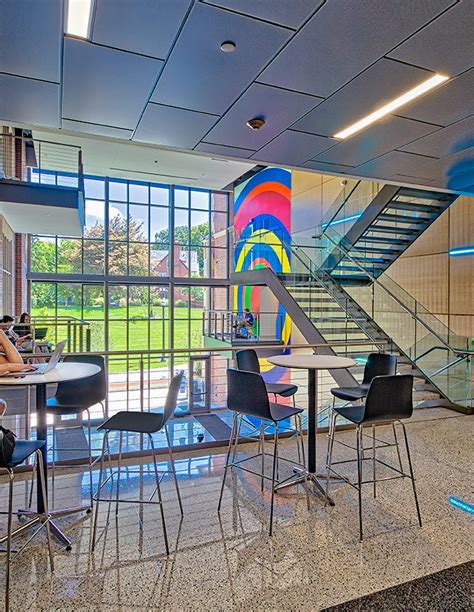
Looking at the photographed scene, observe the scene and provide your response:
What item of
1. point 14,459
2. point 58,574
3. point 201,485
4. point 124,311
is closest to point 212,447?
point 201,485

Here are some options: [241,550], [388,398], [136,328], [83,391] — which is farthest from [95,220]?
[241,550]

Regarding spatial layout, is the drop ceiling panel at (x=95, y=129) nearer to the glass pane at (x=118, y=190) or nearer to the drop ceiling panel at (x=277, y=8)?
the drop ceiling panel at (x=277, y=8)

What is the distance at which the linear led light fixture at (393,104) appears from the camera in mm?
2777

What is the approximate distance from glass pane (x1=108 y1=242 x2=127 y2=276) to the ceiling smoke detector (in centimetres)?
1187

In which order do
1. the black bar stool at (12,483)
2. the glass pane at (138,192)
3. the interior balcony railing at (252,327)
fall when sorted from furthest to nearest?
the glass pane at (138,192), the interior balcony railing at (252,327), the black bar stool at (12,483)

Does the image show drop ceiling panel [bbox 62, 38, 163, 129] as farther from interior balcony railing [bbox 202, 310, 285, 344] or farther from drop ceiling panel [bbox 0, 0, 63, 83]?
interior balcony railing [bbox 202, 310, 285, 344]

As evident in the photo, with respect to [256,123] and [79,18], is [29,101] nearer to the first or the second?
[79,18]

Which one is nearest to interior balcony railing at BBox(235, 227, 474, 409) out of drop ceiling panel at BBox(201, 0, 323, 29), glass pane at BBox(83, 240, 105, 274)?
drop ceiling panel at BBox(201, 0, 323, 29)

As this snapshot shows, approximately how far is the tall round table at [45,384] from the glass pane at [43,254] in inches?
478

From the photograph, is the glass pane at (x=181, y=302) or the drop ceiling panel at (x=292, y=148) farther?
the glass pane at (x=181, y=302)

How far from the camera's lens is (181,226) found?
51.1 ft

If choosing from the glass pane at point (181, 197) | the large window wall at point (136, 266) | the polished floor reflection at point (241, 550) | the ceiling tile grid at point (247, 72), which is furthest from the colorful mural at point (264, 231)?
the polished floor reflection at point (241, 550)

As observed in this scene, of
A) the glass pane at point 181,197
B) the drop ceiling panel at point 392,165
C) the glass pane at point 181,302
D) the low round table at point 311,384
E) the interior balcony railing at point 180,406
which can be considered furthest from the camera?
the glass pane at point 181,197

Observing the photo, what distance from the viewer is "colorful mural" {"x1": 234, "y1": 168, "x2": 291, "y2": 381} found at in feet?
30.3
